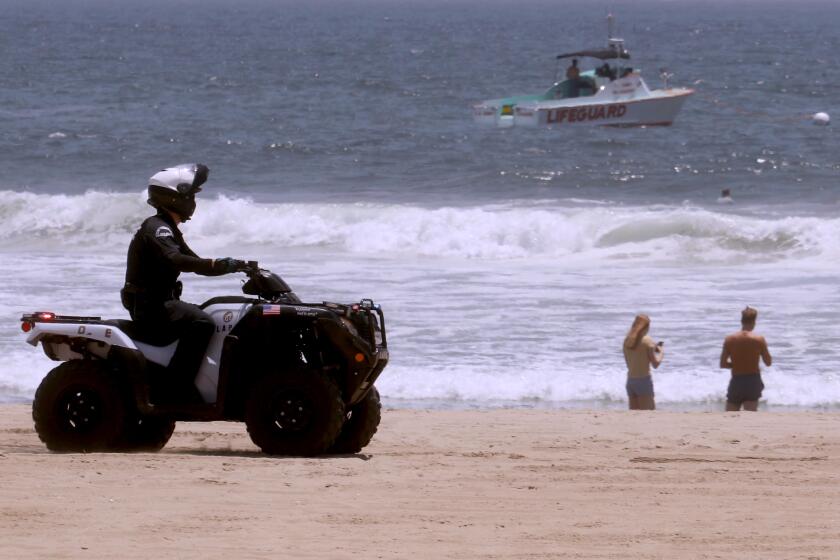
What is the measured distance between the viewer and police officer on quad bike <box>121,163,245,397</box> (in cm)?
731

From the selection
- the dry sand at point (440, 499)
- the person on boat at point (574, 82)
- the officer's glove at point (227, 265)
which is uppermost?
the person on boat at point (574, 82)

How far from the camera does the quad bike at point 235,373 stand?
734 centimetres

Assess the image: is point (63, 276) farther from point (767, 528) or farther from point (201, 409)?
point (767, 528)

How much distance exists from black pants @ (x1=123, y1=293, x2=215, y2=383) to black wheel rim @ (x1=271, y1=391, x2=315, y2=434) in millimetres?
437

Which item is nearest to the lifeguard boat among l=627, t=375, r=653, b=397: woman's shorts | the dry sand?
l=627, t=375, r=653, b=397: woman's shorts

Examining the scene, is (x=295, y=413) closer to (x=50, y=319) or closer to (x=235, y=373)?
(x=235, y=373)

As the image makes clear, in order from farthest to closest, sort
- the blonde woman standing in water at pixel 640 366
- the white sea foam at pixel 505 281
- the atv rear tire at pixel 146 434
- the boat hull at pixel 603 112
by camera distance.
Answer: the boat hull at pixel 603 112 < the white sea foam at pixel 505 281 < the blonde woman standing in water at pixel 640 366 < the atv rear tire at pixel 146 434

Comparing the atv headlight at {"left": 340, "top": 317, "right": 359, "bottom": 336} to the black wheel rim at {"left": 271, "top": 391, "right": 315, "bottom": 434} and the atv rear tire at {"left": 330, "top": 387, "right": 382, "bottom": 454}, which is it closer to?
the black wheel rim at {"left": 271, "top": 391, "right": 315, "bottom": 434}

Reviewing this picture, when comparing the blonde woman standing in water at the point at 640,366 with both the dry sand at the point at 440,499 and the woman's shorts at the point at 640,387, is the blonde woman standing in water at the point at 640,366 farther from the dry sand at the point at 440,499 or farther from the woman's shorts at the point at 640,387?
the dry sand at the point at 440,499

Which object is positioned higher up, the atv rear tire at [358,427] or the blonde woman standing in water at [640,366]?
the atv rear tire at [358,427]

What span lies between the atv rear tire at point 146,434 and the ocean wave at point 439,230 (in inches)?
512

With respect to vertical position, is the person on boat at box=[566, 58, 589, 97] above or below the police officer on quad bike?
above

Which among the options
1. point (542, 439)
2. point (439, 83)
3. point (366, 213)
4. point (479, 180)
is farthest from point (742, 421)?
point (439, 83)

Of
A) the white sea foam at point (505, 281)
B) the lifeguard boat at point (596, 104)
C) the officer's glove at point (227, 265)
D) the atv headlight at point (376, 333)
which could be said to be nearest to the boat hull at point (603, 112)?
the lifeguard boat at point (596, 104)
